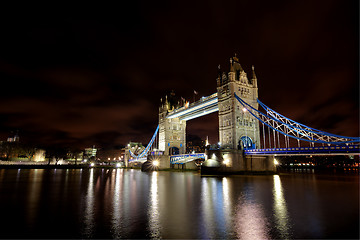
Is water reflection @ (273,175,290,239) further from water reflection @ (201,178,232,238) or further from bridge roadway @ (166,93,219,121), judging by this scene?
bridge roadway @ (166,93,219,121)

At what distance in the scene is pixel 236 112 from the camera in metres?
42.6

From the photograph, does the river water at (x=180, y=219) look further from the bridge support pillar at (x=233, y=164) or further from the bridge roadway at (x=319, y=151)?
the bridge support pillar at (x=233, y=164)

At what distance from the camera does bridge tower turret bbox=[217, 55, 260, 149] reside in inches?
1656

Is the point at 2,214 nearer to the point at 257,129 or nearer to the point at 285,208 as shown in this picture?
the point at 285,208

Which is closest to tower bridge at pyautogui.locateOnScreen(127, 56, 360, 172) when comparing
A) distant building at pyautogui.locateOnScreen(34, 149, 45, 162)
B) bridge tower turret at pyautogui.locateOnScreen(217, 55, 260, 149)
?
bridge tower turret at pyautogui.locateOnScreen(217, 55, 260, 149)

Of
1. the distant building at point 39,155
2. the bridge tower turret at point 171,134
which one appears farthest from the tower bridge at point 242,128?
the distant building at point 39,155

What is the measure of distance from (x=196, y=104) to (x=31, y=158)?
7223 centimetres

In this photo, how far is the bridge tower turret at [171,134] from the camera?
67.2 metres

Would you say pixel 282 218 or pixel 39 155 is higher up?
pixel 282 218

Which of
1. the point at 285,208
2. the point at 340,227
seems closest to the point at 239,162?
the point at 285,208

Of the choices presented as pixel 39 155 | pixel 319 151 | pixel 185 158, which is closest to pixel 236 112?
pixel 319 151

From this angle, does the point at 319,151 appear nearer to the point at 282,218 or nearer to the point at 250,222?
the point at 282,218

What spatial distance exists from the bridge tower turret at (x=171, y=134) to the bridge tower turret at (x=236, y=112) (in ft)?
83.6

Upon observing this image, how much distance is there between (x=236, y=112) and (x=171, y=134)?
29.5 m
